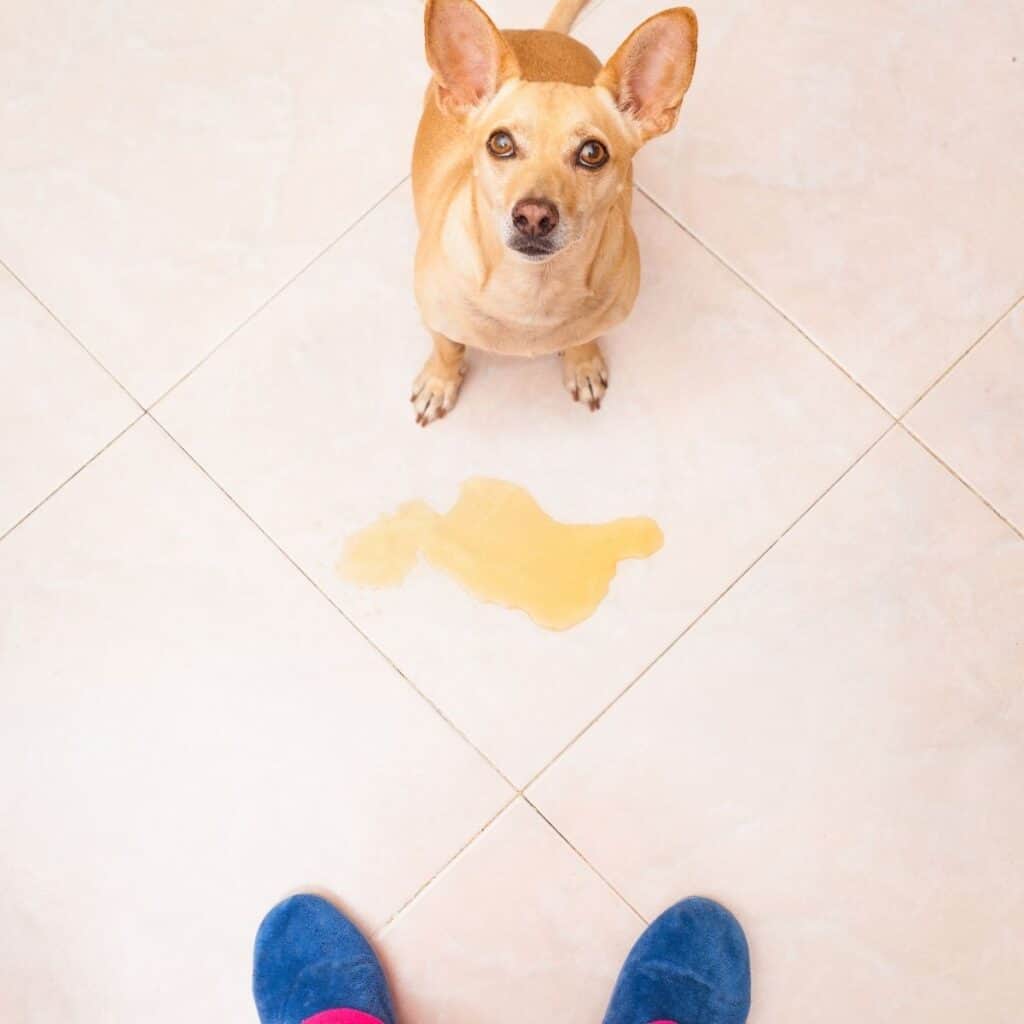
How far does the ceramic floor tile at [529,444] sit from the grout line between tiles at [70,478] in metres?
0.07

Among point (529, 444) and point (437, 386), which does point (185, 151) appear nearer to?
point (437, 386)

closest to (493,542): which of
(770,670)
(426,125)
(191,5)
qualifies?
(770,670)

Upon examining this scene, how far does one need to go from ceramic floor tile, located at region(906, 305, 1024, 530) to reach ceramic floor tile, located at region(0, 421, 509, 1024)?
1.09m

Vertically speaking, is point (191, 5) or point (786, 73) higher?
point (786, 73)

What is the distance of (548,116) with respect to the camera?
54.4 inches

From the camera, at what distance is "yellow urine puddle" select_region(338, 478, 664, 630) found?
1.93m

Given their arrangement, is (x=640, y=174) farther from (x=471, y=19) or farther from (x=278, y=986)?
(x=278, y=986)

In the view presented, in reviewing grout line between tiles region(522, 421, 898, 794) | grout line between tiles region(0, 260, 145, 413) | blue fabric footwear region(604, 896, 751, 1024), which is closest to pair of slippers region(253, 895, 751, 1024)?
blue fabric footwear region(604, 896, 751, 1024)

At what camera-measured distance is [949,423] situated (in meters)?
2.00

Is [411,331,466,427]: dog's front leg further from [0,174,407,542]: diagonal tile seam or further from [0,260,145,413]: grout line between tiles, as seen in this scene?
[0,260,145,413]: grout line between tiles

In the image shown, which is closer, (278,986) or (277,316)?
(278,986)

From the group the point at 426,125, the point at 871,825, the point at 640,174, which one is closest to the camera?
the point at 426,125

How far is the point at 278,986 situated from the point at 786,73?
202cm

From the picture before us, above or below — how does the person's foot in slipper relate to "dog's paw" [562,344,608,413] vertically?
below
